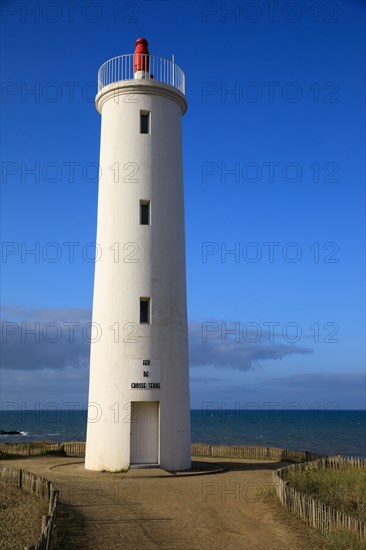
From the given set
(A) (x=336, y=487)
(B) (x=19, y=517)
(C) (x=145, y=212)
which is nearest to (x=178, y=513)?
(B) (x=19, y=517)

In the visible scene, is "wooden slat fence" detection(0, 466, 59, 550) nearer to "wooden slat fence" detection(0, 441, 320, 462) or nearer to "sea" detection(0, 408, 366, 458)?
"sea" detection(0, 408, 366, 458)

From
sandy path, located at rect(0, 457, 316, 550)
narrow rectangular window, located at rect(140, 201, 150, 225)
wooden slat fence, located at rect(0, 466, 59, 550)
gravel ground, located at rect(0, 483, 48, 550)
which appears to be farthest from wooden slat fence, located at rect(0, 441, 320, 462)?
narrow rectangular window, located at rect(140, 201, 150, 225)

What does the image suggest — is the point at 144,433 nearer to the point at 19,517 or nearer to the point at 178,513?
the point at 178,513

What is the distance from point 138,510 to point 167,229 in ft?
32.2

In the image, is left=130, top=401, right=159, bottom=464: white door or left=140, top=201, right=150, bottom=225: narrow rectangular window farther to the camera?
left=140, top=201, right=150, bottom=225: narrow rectangular window

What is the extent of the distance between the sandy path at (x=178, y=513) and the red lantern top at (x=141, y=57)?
45.2ft

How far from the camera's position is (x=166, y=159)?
2133 cm

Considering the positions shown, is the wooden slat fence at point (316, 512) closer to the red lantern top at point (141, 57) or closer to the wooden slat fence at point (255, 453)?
the wooden slat fence at point (255, 453)

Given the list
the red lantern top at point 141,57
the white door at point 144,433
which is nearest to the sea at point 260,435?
the white door at point 144,433

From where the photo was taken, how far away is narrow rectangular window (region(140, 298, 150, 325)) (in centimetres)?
2006

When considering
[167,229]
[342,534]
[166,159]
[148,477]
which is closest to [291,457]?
[148,477]

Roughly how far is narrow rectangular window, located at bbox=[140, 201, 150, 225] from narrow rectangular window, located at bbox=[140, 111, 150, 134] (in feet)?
8.39

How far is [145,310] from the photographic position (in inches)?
796

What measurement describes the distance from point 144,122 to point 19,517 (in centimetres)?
1358
